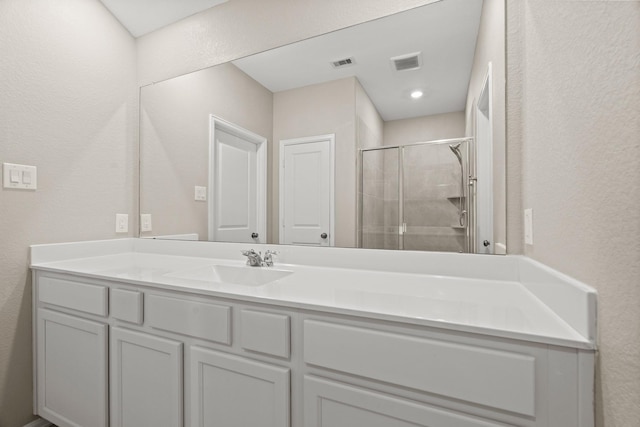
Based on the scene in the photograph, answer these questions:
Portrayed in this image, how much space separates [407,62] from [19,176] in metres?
1.92

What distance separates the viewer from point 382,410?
768 mm

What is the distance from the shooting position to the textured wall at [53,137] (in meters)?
1.44

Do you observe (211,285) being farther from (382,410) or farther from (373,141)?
(373,141)

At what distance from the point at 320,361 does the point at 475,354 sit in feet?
1.31

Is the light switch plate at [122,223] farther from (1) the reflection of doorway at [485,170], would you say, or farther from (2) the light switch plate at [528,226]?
(2) the light switch plate at [528,226]

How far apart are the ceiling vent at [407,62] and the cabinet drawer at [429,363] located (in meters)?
Answer: 1.11

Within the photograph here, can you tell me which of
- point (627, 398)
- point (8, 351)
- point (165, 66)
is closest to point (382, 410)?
point (627, 398)

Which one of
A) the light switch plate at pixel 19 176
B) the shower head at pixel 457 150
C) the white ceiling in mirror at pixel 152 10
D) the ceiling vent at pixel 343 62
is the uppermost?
the white ceiling in mirror at pixel 152 10

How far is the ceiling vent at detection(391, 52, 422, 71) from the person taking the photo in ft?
4.22

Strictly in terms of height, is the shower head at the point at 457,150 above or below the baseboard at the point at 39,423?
above

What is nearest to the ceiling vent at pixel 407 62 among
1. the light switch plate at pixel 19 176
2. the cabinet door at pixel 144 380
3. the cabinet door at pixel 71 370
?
the cabinet door at pixel 144 380

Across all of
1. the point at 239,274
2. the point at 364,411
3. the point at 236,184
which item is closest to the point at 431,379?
the point at 364,411

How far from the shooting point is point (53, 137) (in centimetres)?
159

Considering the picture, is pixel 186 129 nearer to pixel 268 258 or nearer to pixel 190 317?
pixel 268 258
